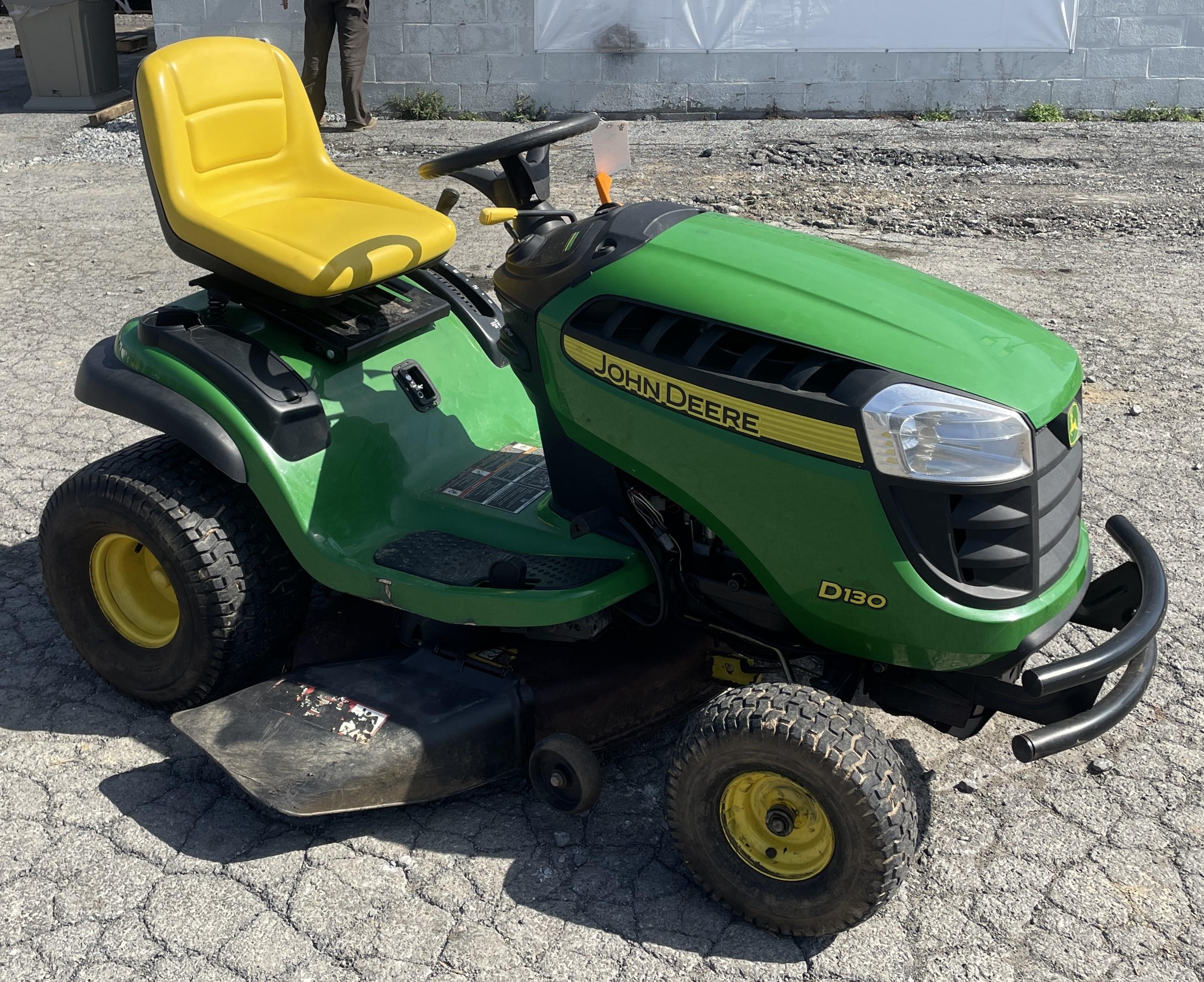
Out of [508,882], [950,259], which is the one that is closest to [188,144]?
[508,882]

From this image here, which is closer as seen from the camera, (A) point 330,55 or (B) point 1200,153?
(B) point 1200,153

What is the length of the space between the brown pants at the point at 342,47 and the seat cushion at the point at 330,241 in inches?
267

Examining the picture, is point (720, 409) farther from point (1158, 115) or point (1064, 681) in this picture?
point (1158, 115)

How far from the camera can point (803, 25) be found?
10.1 metres

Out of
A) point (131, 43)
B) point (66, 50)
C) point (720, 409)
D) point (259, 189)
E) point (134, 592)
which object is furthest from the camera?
point (131, 43)

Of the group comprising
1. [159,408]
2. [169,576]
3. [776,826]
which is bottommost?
[776,826]

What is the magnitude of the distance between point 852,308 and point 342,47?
844 cm

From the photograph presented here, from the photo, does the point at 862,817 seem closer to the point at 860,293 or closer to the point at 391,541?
the point at 860,293

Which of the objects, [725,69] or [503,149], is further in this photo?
[725,69]

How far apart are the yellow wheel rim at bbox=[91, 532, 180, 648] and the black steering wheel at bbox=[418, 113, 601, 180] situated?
120 cm

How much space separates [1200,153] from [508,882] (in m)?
8.31

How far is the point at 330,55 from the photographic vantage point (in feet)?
33.1

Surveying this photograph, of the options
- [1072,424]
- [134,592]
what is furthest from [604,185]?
[134,592]

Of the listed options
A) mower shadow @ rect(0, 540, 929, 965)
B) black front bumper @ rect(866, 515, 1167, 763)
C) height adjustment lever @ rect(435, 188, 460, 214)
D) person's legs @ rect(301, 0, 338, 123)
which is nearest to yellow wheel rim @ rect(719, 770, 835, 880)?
mower shadow @ rect(0, 540, 929, 965)
